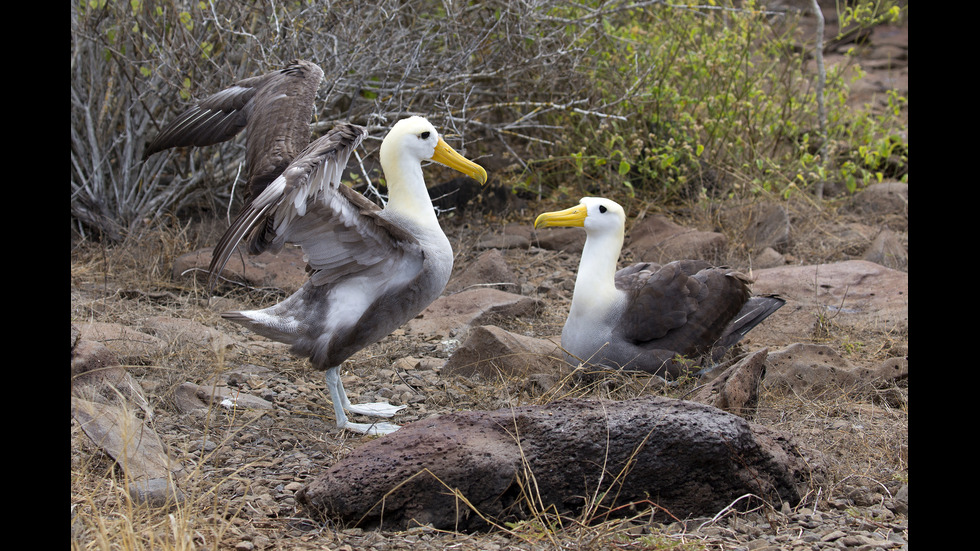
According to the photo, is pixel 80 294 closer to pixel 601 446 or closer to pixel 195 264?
pixel 195 264

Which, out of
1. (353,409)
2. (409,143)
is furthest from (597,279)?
(353,409)

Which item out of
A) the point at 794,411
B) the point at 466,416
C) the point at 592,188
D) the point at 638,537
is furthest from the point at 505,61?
the point at 638,537

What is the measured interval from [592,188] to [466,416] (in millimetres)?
4314

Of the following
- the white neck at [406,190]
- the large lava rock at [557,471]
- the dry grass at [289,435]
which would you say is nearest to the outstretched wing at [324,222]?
the white neck at [406,190]

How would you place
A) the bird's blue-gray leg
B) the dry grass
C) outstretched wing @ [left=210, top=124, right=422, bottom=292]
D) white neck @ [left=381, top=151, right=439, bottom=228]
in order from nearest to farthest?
1. the dry grass
2. outstretched wing @ [left=210, top=124, right=422, bottom=292]
3. the bird's blue-gray leg
4. white neck @ [left=381, top=151, right=439, bottom=228]

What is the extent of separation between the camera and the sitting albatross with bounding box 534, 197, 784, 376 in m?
3.76

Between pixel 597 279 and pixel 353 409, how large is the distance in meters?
1.17

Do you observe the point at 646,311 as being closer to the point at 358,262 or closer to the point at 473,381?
the point at 473,381

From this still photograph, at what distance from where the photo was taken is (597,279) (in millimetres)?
3836

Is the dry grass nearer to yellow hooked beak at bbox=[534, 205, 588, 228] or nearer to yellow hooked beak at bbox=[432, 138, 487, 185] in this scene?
yellow hooked beak at bbox=[534, 205, 588, 228]

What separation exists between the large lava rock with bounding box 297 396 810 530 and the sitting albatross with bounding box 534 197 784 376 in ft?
3.90

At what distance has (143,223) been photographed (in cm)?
568

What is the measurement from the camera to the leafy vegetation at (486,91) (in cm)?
529

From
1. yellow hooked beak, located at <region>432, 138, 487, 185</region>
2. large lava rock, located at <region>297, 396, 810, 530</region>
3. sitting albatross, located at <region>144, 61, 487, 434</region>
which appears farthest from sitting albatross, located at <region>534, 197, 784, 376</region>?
large lava rock, located at <region>297, 396, 810, 530</region>
